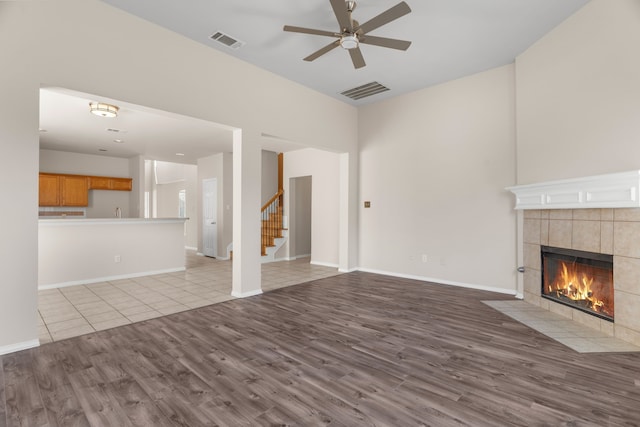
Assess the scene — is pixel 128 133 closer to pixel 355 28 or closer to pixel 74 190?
pixel 74 190

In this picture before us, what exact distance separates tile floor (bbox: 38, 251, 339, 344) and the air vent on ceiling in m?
3.48

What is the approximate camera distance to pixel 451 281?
5.18 metres

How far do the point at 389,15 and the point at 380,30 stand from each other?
95cm

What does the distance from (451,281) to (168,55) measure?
5316 mm

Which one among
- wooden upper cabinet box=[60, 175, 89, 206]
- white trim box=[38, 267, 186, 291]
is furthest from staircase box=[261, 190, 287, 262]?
wooden upper cabinet box=[60, 175, 89, 206]

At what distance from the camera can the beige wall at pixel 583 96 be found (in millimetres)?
2967

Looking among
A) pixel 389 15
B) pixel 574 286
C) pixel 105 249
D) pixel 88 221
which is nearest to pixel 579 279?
pixel 574 286

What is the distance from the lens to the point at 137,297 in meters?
4.47

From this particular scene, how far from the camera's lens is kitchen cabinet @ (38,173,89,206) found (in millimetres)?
7375

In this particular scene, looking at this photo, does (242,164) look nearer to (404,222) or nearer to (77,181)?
(404,222)

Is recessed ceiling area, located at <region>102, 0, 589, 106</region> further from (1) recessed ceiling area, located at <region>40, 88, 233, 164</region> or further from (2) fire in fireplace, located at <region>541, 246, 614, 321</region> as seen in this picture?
(2) fire in fireplace, located at <region>541, 246, 614, 321</region>

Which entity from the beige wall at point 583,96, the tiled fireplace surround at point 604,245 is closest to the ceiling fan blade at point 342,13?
the beige wall at point 583,96

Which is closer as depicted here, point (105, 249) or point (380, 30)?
point (380, 30)

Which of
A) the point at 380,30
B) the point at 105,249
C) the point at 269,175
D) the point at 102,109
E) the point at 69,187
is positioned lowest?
the point at 105,249
